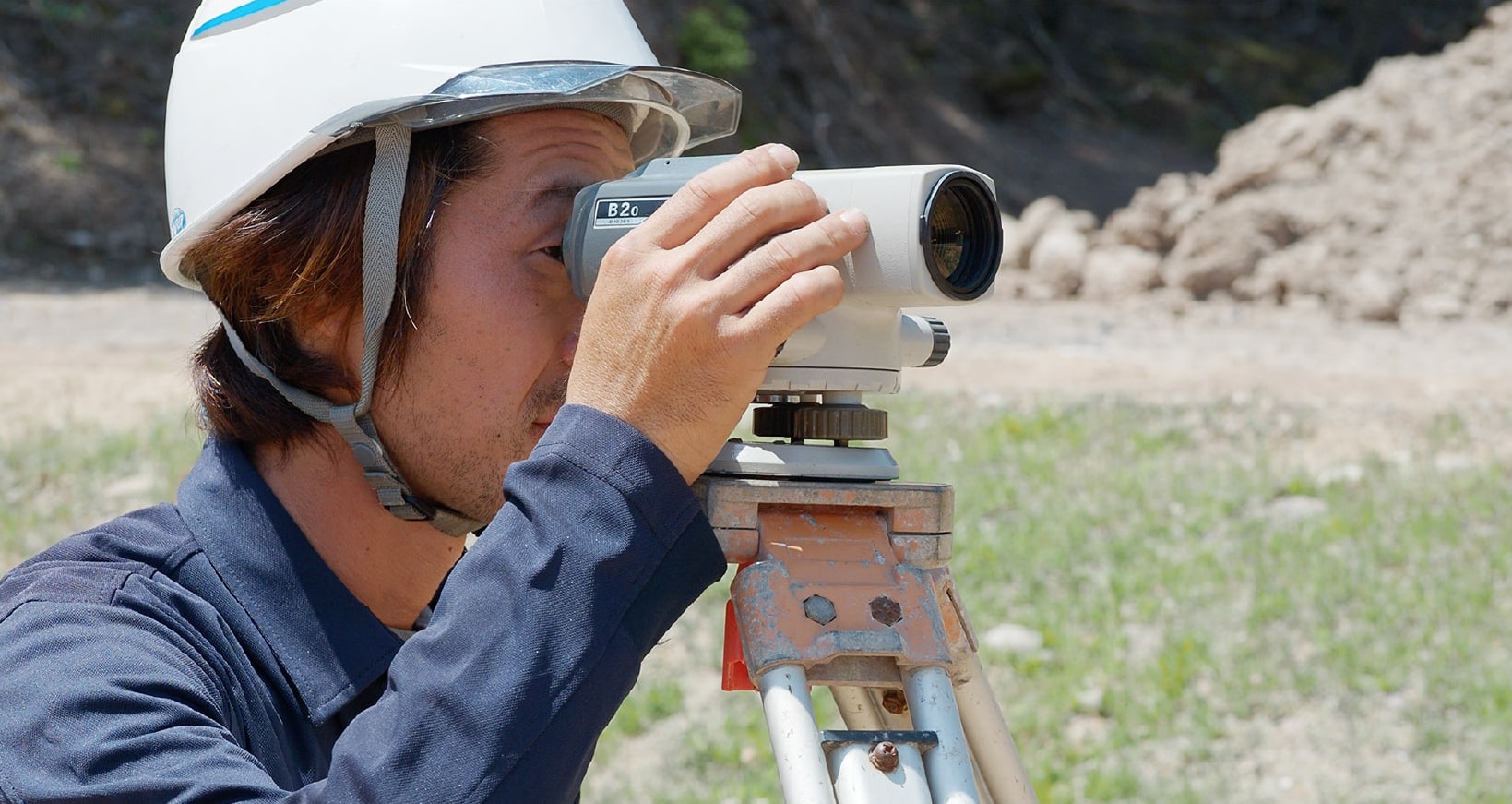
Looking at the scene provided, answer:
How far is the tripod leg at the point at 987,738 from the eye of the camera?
1.43 metres

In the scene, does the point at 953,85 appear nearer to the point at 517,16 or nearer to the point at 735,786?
the point at 735,786

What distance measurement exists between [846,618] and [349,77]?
906mm

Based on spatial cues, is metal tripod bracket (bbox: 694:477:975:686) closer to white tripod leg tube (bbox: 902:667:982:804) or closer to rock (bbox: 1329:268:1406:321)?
white tripod leg tube (bbox: 902:667:982:804)

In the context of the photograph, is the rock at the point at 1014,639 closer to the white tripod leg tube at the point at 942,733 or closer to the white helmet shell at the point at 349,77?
the white helmet shell at the point at 349,77

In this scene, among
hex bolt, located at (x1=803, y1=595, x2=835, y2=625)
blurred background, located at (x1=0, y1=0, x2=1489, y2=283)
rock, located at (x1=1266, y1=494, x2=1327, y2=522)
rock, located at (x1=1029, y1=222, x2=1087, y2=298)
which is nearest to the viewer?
hex bolt, located at (x1=803, y1=595, x2=835, y2=625)

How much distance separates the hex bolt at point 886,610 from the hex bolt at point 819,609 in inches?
1.6

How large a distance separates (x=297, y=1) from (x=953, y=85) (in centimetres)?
1890

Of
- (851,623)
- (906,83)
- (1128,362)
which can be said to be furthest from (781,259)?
(906,83)

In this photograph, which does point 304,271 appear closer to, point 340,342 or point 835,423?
point 340,342

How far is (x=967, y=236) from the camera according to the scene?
4.37ft

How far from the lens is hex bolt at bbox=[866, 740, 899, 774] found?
1154 mm

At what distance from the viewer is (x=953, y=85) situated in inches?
787

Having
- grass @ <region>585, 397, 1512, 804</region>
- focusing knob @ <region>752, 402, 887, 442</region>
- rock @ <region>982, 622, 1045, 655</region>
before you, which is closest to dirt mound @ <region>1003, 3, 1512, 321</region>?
grass @ <region>585, 397, 1512, 804</region>

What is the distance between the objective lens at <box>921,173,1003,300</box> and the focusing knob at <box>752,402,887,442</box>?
14 centimetres
